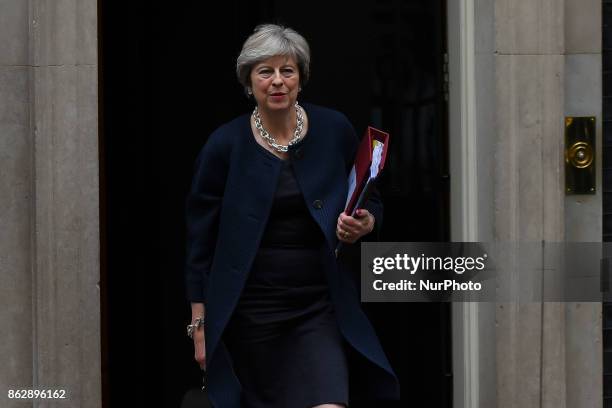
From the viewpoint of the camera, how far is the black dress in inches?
203

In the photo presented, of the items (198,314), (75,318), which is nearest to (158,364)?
(75,318)

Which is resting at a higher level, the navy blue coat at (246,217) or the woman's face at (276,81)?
the woman's face at (276,81)

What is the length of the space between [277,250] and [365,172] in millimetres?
534

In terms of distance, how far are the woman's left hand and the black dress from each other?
0.19 metres

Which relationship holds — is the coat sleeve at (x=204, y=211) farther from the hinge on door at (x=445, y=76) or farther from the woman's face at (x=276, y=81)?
the hinge on door at (x=445, y=76)

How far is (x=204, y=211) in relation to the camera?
529cm

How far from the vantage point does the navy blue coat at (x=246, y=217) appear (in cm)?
514

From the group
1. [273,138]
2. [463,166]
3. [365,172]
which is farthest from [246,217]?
[463,166]

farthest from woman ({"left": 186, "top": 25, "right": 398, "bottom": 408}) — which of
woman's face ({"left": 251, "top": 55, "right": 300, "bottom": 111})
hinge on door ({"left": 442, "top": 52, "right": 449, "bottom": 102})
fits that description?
hinge on door ({"left": 442, "top": 52, "right": 449, "bottom": 102})

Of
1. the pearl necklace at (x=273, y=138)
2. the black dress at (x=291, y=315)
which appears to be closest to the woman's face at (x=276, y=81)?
the pearl necklace at (x=273, y=138)

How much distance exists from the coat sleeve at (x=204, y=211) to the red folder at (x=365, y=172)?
1.82 ft

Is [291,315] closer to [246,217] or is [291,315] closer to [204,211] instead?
[246,217]

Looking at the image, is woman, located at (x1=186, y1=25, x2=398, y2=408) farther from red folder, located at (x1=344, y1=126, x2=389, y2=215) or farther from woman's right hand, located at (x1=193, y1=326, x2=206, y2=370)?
red folder, located at (x1=344, y1=126, x2=389, y2=215)

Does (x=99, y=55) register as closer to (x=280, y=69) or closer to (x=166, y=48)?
(x=166, y=48)
